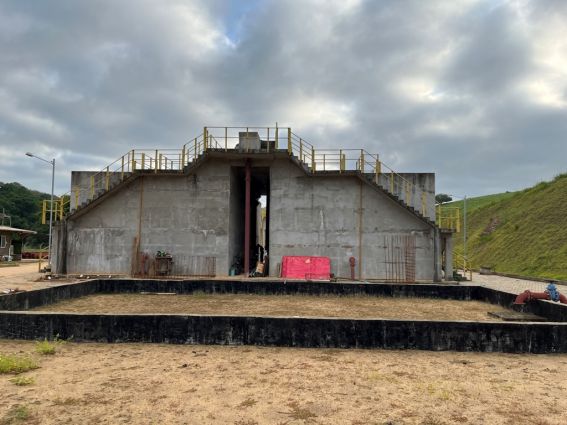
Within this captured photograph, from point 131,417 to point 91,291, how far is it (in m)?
12.3

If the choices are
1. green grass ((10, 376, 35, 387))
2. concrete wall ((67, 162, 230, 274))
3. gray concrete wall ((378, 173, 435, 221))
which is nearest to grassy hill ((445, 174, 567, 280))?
gray concrete wall ((378, 173, 435, 221))

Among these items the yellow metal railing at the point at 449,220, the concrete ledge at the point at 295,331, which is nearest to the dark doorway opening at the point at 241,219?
the yellow metal railing at the point at 449,220

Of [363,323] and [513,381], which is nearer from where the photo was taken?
[513,381]

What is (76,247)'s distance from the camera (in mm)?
23734

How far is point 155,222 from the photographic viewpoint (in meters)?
23.4

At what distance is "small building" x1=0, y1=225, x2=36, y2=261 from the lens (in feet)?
136

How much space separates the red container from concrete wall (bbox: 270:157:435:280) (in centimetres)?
49

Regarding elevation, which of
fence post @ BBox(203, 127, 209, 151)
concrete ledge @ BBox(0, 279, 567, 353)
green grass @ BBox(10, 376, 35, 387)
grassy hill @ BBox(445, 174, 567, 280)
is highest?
fence post @ BBox(203, 127, 209, 151)

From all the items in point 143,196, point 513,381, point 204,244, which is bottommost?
point 513,381

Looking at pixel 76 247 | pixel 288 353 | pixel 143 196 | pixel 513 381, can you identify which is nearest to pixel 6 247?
pixel 76 247

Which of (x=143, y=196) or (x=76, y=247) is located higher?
(x=143, y=196)

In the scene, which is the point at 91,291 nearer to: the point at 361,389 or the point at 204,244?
the point at 204,244

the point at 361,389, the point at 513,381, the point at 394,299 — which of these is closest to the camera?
the point at 361,389

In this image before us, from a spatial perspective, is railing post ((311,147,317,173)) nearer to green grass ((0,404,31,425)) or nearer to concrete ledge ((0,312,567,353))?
concrete ledge ((0,312,567,353))
